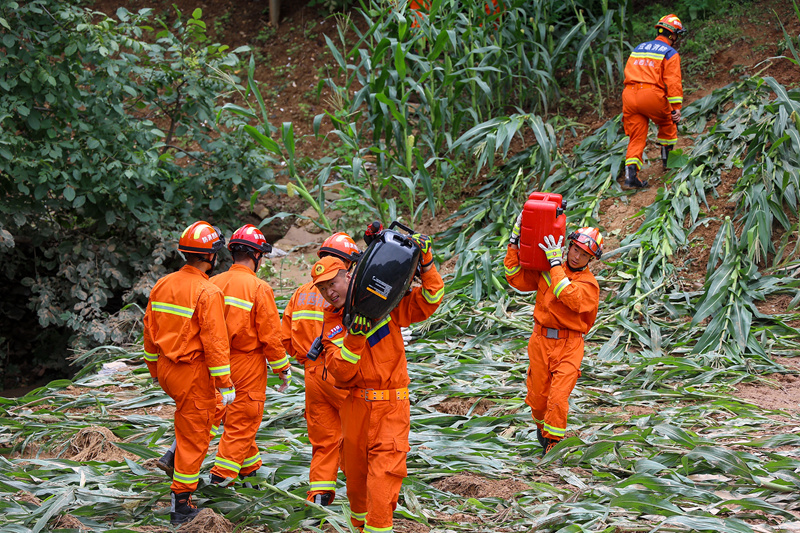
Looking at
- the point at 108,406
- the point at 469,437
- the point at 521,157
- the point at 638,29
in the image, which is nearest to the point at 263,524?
the point at 469,437

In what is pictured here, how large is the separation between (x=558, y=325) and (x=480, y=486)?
3.75 ft

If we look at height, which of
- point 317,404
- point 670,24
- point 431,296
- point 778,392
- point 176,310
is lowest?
point 778,392

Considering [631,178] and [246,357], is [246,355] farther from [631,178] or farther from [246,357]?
[631,178]

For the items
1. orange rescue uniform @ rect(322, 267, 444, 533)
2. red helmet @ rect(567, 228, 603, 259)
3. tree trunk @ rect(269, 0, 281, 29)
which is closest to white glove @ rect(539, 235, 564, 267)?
red helmet @ rect(567, 228, 603, 259)

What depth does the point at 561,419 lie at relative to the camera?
14.6 ft

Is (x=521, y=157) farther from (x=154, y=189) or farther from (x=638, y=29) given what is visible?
(x=154, y=189)

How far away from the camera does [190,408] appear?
3.94 meters

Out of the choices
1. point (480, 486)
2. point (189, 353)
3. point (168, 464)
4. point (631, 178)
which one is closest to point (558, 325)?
point (480, 486)

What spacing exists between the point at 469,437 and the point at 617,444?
3.30 ft

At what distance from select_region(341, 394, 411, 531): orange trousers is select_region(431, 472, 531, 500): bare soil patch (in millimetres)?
858

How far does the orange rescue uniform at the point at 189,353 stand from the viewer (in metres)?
3.91

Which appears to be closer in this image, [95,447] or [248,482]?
[248,482]

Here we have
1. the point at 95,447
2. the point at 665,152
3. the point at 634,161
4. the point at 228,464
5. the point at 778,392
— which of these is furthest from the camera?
the point at 665,152

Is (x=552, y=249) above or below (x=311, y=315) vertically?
above
